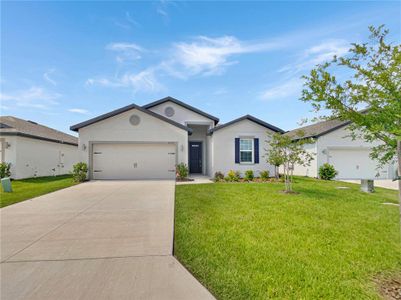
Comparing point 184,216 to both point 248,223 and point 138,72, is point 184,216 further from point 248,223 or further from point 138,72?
point 138,72

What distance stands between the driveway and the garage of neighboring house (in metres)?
7.02

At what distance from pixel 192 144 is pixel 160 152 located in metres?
3.74

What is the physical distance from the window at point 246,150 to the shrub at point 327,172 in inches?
207

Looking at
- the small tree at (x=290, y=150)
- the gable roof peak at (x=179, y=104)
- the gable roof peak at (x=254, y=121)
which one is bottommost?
the small tree at (x=290, y=150)

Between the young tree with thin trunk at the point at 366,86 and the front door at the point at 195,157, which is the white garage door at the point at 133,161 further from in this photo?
the young tree with thin trunk at the point at 366,86

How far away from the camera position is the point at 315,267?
3.08 meters

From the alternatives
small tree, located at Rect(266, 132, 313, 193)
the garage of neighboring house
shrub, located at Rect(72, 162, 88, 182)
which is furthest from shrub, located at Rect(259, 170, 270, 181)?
shrub, located at Rect(72, 162, 88, 182)

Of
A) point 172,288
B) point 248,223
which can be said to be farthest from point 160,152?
point 172,288

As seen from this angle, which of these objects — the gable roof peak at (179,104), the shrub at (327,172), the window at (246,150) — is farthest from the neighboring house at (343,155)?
the gable roof peak at (179,104)

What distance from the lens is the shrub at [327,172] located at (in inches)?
568

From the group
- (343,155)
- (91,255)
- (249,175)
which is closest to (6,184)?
(91,255)

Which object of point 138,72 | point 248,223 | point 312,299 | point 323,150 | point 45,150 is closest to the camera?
point 312,299

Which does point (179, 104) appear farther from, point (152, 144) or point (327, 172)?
point (327, 172)

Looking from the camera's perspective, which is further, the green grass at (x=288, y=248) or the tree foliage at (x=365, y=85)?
the tree foliage at (x=365, y=85)
